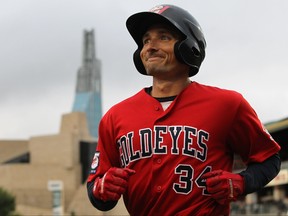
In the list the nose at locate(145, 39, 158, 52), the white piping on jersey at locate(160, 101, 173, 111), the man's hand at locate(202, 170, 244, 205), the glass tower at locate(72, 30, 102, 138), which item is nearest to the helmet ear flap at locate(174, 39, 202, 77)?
the nose at locate(145, 39, 158, 52)

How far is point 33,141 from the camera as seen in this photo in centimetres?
7512

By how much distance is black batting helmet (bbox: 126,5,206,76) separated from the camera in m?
3.37

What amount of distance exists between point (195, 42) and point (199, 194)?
778 millimetres

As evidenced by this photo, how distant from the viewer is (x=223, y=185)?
3139mm

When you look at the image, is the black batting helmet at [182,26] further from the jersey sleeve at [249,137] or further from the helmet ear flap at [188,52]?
the jersey sleeve at [249,137]

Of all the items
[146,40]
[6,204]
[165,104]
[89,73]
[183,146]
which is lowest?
[6,204]

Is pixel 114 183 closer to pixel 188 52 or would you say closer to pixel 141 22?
pixel 188 52

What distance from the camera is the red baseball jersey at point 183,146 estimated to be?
3275 mm

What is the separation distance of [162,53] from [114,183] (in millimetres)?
727

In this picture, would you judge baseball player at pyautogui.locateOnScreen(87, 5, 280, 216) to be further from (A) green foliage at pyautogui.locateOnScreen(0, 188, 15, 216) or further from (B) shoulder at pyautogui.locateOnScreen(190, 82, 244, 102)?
(A) green foliage at pyautogui.locateOnScreen(0, 188, 15, 216)

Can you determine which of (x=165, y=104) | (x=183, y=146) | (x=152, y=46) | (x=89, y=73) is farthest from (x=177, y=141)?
(x=89, y=73)

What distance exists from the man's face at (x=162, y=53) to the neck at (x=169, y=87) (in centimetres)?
5

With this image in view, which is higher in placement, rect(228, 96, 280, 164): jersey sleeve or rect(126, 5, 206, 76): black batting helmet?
rect(126, 5, 206, 76): black batting helmet

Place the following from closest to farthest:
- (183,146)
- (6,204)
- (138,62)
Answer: (183,146) < (138,62) < (6,204)
